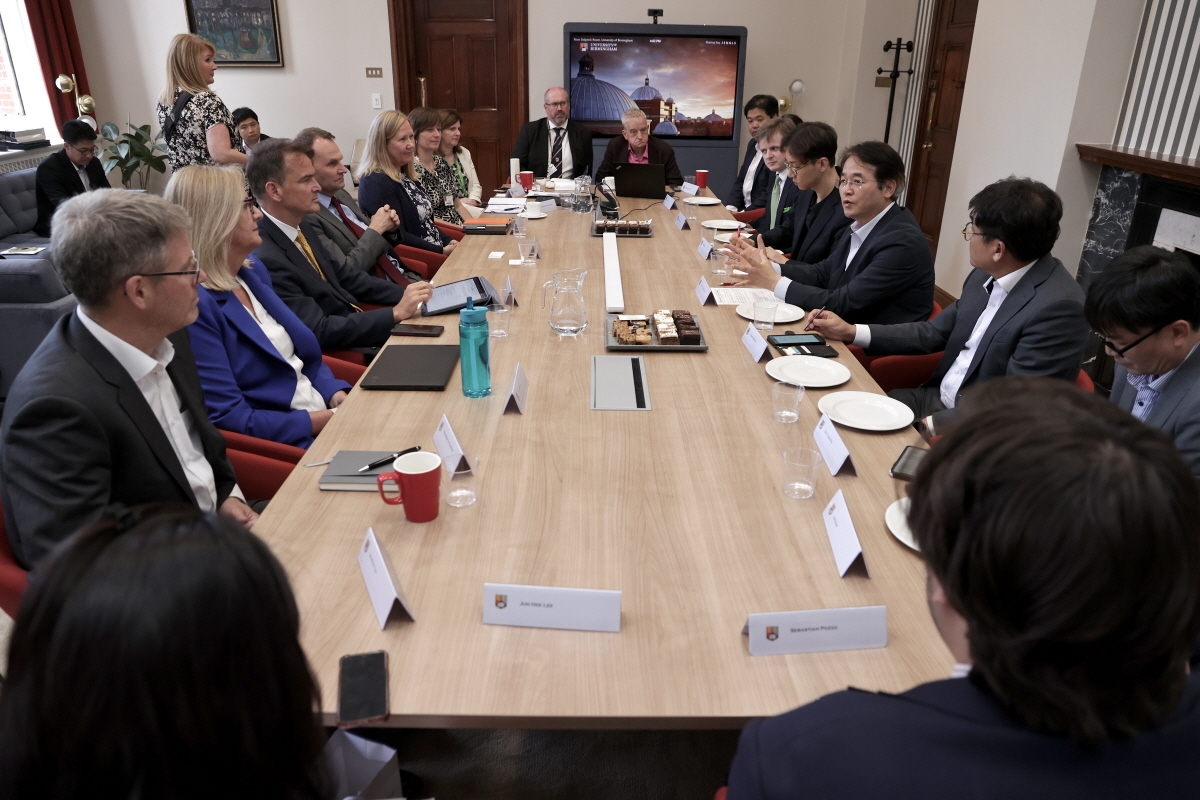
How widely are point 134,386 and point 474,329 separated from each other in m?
0.73

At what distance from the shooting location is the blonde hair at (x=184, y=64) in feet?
15.8

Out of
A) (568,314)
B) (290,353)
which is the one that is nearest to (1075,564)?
(568,314)

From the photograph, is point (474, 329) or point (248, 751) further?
point (474, 329)

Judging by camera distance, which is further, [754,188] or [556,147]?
[556,147]

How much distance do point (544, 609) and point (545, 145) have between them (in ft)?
18.2

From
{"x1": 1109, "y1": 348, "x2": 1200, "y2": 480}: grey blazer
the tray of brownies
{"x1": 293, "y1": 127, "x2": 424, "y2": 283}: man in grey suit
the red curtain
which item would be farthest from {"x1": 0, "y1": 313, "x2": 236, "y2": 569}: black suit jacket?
the red curtain

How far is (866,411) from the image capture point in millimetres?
1951

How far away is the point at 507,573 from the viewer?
4.40 ft

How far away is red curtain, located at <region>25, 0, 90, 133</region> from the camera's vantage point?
21.4 ft

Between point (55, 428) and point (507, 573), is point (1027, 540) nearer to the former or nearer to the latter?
point (507, 573)

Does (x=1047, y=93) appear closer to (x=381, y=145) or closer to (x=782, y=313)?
(x=782, y=313)

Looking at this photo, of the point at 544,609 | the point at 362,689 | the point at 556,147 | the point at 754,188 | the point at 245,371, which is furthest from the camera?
the point at 556,147

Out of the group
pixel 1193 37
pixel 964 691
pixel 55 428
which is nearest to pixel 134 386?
pixel 55 428

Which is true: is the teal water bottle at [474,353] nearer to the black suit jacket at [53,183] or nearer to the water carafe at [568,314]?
the water carafe at [568,314]
